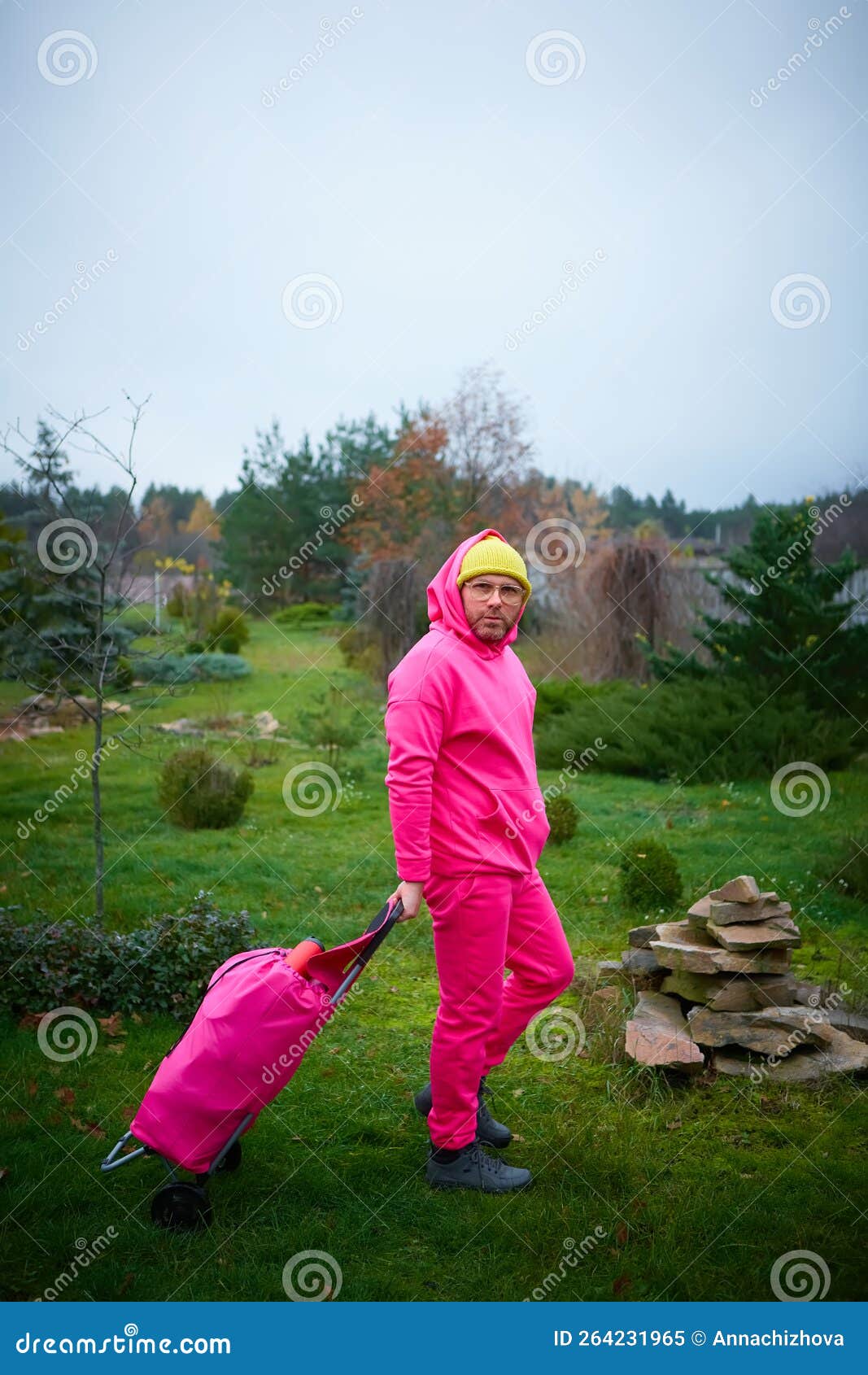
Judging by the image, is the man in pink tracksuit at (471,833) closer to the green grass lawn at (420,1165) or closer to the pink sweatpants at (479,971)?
the pink sweatpants at (479,971)

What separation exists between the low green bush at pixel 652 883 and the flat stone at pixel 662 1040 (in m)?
1.63

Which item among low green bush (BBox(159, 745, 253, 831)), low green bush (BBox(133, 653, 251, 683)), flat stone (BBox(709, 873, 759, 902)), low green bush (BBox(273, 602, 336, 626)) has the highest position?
flat stone (BBox(709, 873, 759, 902))

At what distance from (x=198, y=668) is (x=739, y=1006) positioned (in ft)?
42.7

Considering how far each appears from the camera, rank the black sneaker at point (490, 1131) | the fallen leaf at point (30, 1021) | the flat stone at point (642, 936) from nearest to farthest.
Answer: the black sneaker at point (490, 1131)
the fallen leaf at point (30, 1021)
the flat stone at point (642, 936)

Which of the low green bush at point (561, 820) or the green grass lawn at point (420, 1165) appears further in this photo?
the low green bush at point (561, 820)

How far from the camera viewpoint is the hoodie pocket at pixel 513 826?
305 cm

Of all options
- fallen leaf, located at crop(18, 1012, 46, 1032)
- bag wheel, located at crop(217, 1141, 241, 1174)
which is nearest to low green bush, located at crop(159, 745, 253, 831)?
fallen leaf, located at crop(18, 1012, 46, 1032)

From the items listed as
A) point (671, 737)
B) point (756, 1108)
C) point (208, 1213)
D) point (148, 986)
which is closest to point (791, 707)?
point (671, 737)

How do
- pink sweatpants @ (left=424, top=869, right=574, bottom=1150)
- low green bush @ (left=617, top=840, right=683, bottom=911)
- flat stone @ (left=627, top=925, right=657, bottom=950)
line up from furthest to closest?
low green bush @ (left=617, top=840, right=683, bottom=911)
flat stone @ (left=627, top=925, right=657, bottom=950)
pink sweatpants @ (left=424, top=869, right=574, bottom=1150)

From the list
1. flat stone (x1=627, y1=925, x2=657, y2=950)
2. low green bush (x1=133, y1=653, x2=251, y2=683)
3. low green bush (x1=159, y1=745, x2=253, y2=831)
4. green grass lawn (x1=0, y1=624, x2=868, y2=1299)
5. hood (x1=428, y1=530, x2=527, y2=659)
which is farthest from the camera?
low green bush (x1=133, y1=653, x2=251, y2=683)

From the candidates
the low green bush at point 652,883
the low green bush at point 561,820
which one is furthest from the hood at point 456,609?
the low green bush at point 561,820

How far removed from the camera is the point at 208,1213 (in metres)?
2.97

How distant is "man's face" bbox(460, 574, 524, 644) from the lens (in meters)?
3.08

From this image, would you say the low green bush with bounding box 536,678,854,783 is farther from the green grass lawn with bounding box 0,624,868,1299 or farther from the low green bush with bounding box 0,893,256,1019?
the low green bush with bounding box 0,893,256,1019
